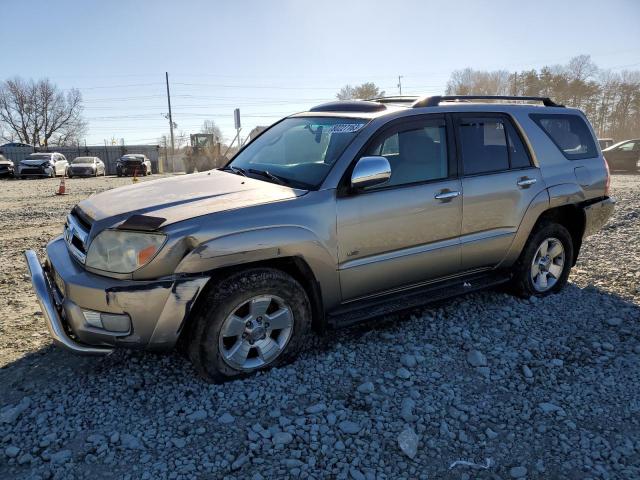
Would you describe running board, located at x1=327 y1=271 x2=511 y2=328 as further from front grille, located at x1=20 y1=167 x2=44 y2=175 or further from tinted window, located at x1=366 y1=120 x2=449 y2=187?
front grille, located at x1=20 y1=167 x2=44 y2=175

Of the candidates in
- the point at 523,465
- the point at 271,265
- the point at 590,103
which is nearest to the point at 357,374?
the point at 271,265

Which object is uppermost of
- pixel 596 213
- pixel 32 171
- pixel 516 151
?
pixel 32 171

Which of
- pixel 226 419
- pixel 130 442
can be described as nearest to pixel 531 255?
pixel 226 419

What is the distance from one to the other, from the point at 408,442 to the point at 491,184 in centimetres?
231

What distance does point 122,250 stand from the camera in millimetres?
2807

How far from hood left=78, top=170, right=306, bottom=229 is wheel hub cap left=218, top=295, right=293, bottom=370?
64 cm

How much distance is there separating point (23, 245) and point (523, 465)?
701 cm

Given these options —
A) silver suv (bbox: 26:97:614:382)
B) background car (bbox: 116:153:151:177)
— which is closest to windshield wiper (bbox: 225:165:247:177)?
silver suv (bbox: 26:97:614:382)

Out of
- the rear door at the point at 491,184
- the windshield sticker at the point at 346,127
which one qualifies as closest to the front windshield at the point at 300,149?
the windshield sticker at the point at 346,127

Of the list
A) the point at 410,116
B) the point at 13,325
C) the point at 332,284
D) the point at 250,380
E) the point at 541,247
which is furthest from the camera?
the point at 541,247

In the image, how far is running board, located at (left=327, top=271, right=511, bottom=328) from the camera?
3381 mm

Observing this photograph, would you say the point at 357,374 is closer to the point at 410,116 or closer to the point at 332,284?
the point at 332,284

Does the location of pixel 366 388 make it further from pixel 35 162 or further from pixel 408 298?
pixel 35 162

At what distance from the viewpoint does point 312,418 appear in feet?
9.07
